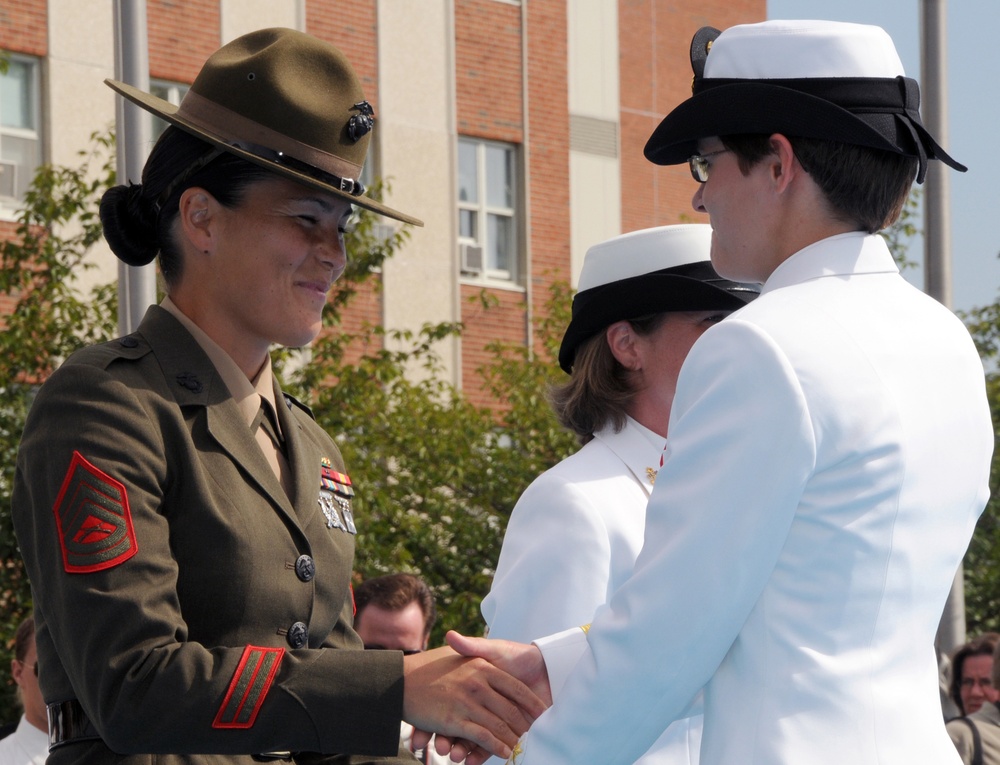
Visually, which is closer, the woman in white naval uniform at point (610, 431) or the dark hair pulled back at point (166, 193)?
the dark hair pulled back at point (166, 193)

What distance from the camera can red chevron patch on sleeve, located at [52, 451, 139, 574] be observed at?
2.91 metres

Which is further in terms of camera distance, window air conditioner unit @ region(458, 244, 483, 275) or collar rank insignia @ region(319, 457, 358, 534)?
window air conditioner unit @ region(458, 244, 483, 275)

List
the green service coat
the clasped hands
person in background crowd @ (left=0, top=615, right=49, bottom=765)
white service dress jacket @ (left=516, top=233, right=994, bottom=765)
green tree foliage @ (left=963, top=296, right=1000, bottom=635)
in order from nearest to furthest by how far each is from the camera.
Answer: white service dress jacket @ (left=516, top=233, right=994, bottom=765), the green service coat, the clasped hands, person in background crowd @ (left=0, top=615, right=49, bottom=765), green tree foliage @ (left=963, top=296, right=1000, bottom=635)

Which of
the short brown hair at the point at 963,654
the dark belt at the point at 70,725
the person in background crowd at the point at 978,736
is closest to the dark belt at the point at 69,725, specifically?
the dark belt at the point at 70,725

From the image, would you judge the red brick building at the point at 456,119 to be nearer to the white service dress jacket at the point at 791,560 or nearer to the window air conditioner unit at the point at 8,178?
the window air conditioner unit at the point at 8,178

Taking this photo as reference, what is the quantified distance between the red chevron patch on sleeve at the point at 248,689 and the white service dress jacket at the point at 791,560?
47cm

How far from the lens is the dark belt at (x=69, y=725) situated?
301cm

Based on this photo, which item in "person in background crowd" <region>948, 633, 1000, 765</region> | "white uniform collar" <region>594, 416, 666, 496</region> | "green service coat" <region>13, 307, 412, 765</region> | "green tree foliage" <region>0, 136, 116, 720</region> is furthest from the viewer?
"green tree foliage" <region>0, 136, 116, 720</region>

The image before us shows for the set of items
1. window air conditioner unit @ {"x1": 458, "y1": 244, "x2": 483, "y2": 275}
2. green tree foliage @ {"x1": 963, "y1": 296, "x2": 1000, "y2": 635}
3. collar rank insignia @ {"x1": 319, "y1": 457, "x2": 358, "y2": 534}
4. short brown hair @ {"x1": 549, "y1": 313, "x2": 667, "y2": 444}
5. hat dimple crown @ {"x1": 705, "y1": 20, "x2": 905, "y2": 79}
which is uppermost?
window air conditioner unit @ {"x1": 458, "y1": 244, "x2": 483, "y2": 275}

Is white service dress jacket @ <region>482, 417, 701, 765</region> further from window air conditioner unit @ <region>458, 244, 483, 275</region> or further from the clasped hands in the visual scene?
window air conditioner unit @ <region>458, 244, 483, 275</region>

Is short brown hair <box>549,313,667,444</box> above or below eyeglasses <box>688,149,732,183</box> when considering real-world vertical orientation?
below

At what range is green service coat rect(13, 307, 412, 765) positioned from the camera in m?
2.89

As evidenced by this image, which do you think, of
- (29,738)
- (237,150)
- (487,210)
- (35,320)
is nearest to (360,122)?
(237,150)

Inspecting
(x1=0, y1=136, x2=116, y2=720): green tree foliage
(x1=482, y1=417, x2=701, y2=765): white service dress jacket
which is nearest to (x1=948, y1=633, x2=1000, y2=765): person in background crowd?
(x1=482, y1=417, x2=701, y2=765): white service dress jacket
